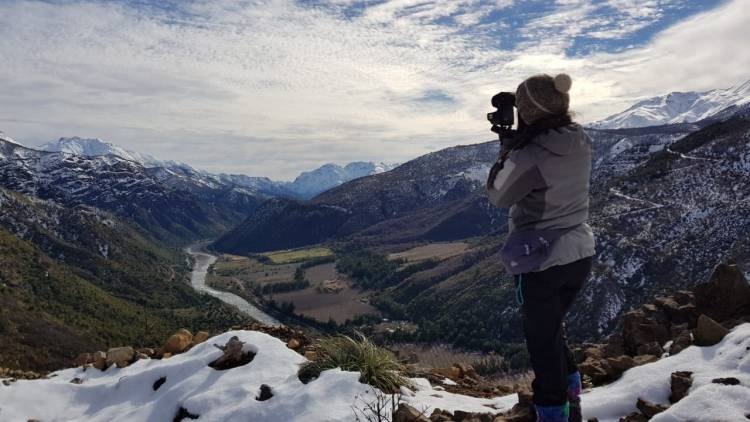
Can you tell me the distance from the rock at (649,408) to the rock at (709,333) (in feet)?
8.07

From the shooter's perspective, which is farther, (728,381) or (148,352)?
(148,352)

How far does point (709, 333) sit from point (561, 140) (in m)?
6.01

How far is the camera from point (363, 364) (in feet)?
31.1

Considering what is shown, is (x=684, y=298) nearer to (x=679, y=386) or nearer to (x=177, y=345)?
(x=679, y=386)

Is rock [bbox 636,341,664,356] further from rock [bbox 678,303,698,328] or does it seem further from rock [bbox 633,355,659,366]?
rock [bbox 678,303,698,328]

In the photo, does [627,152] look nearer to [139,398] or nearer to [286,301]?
[286,301]

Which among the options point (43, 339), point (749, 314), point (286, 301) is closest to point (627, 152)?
point (286, 301)

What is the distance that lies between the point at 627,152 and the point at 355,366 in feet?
641

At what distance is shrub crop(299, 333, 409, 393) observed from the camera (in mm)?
9172

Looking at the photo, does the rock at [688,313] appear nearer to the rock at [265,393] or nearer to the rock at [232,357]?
the rock at [265,393]

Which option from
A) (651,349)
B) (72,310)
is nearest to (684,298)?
(651,349)

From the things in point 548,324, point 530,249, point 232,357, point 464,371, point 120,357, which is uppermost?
point 530,249

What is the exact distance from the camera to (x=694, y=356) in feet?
29.1

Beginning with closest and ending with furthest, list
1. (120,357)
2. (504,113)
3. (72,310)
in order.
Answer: (504,113) → (120,357) → (72,310)
